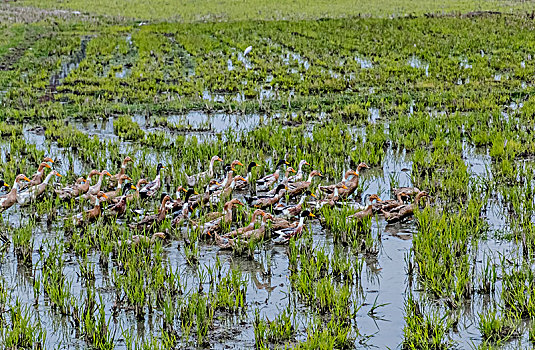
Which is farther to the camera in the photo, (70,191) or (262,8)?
(262,8)

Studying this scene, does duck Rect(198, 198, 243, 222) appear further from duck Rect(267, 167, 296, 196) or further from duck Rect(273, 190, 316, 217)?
duck Rect(267, 167, 296, 196)

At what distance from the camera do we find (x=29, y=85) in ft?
60.6

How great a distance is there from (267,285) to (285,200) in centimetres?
283

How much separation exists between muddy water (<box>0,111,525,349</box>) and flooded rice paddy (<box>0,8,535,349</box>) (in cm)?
2

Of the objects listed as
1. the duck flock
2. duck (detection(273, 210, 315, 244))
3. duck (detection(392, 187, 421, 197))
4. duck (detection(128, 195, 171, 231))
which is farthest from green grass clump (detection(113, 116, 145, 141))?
duck (detection(273, 210, 315, 244))

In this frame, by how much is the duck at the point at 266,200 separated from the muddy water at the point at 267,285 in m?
0.75

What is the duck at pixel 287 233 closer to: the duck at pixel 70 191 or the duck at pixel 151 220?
the duck at pixel 151 220

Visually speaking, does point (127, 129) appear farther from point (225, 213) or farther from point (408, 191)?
point (408, 191)

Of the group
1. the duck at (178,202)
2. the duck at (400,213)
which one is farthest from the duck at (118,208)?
the duck at (400,213)

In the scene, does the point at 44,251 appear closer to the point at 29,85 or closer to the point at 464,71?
the point at 29,85

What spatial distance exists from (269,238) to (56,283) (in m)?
2.68

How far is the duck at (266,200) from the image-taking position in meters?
9.41

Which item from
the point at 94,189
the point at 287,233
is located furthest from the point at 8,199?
the point at 287,233

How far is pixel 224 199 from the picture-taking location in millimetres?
9656
